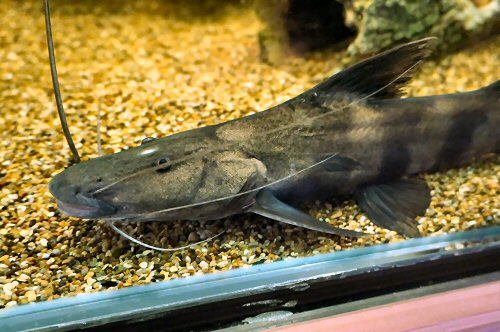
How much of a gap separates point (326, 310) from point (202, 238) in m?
0.55

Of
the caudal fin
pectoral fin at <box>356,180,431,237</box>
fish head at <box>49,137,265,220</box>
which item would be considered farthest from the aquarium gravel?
the caudal fin

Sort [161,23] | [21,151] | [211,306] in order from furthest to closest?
[161,23], [21,151], [211,306]

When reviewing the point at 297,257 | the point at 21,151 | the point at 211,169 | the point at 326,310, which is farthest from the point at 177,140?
the point at 21,151

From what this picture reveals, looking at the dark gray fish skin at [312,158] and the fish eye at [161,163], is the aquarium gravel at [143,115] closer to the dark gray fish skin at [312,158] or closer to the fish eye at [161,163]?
the dark gray fish skin at [312,158]

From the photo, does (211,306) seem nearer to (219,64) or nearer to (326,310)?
(326,310)

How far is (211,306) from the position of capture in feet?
5.19

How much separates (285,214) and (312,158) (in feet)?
1.03

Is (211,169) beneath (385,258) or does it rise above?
above

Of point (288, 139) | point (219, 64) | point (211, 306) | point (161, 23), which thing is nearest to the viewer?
point (211, 306)

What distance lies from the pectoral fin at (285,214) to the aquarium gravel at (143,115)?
141 millimetres

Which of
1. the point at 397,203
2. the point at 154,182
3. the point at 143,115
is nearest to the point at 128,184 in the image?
the point at 154,182

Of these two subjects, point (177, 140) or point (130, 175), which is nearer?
point (130, 175)

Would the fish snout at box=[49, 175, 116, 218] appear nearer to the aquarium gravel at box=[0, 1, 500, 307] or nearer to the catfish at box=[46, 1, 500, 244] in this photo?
the catfish at box=[46, 1, 500, 244]

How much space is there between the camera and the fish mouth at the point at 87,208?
164cm
